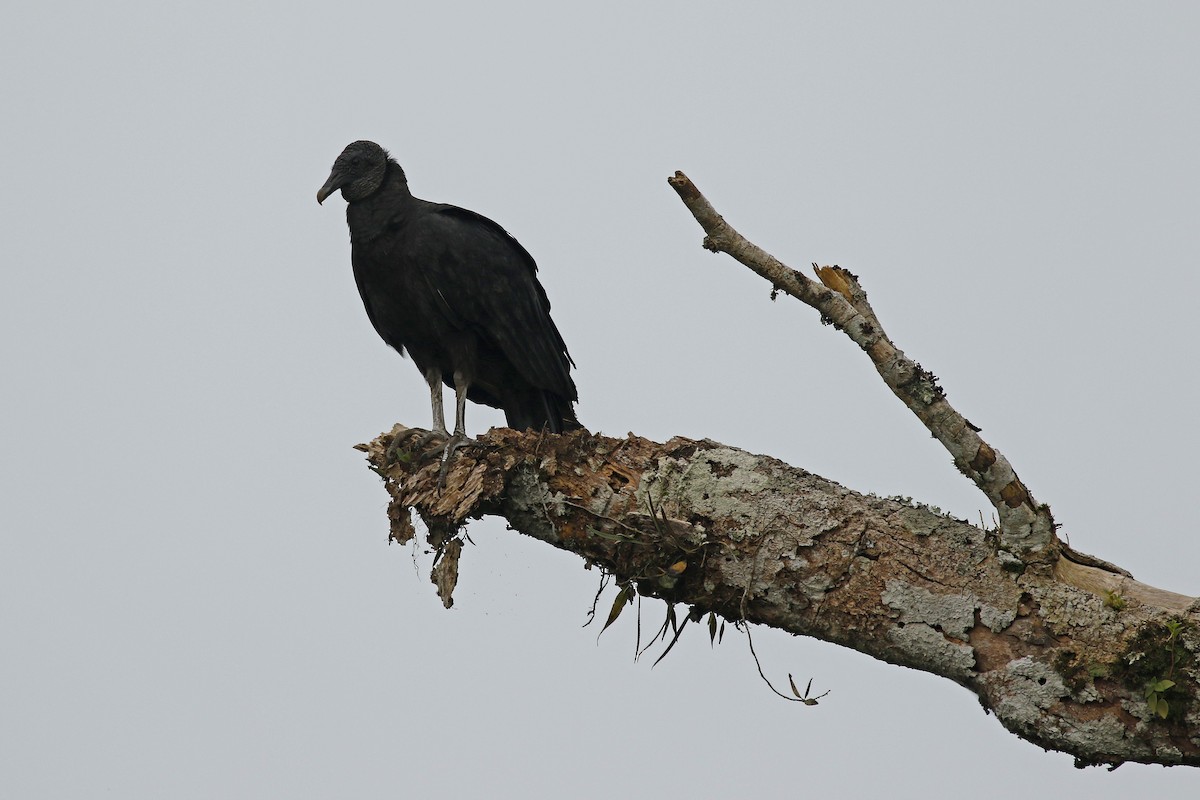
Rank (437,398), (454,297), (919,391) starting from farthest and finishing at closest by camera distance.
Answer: (437,398)
(454,297)
(919,391)

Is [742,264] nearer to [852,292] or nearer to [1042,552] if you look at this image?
[852,292]

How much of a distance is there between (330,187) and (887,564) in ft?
8.65

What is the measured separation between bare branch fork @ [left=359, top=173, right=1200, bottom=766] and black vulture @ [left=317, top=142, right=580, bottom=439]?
3.33 feet

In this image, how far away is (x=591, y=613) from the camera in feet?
10.2

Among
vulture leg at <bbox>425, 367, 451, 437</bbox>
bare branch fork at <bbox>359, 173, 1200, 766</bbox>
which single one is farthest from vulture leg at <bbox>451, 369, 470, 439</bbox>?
bare branch fork at <bbox>359, 173, 1200, 766</bbox>

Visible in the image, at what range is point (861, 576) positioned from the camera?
2.87m

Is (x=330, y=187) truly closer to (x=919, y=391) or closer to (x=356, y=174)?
(x=356, y=174)

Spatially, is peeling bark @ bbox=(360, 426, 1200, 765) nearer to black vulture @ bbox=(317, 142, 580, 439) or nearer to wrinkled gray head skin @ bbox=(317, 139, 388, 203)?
black vulture @ bbox=(317, 142, 580, 439)

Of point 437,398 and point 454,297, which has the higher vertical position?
point 454,297

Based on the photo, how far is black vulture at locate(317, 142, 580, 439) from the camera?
4.16m

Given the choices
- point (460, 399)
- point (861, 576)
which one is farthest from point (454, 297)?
point (861, 576)

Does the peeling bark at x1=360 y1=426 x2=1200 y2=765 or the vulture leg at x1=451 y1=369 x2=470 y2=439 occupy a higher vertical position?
the vulture leg at x1=451 y1=369 x2=470 y2=439

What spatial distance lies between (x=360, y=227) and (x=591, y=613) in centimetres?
189

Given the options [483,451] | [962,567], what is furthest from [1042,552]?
[483,451]
